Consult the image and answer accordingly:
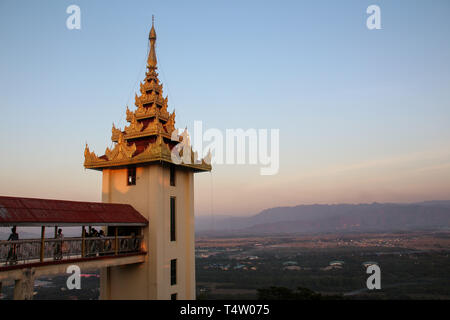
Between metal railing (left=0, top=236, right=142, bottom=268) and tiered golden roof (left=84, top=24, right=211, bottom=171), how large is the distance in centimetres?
460

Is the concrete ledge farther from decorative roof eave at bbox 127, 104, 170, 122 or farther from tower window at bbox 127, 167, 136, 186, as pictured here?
decorative roof eave at bbox 127, 104, 170, 122

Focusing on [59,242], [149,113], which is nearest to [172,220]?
[149,113]

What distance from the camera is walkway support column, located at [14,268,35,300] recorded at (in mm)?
13845

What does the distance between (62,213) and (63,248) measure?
5.11 feet

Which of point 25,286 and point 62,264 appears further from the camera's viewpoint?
point 62,264

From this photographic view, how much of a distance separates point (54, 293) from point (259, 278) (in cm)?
6099

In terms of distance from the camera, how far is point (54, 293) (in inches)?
3223

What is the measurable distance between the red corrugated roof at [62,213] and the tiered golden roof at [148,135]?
10.2ft

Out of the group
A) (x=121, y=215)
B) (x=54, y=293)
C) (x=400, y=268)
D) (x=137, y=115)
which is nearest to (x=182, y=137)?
(x=137, y=115)

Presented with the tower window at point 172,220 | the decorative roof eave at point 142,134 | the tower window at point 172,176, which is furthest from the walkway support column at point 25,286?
the decorative roof eave at point 142,134

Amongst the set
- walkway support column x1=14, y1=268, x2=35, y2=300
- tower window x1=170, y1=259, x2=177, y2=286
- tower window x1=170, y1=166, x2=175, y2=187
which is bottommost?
tower window x1=170, y1=259, x2=177, y2=286

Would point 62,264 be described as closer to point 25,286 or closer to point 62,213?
point 25,286

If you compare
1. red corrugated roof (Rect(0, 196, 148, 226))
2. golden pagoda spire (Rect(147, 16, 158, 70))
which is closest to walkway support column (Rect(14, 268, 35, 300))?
red corrugated roof (Rect(0, 196, 148, 226))

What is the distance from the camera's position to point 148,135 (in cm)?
2236
